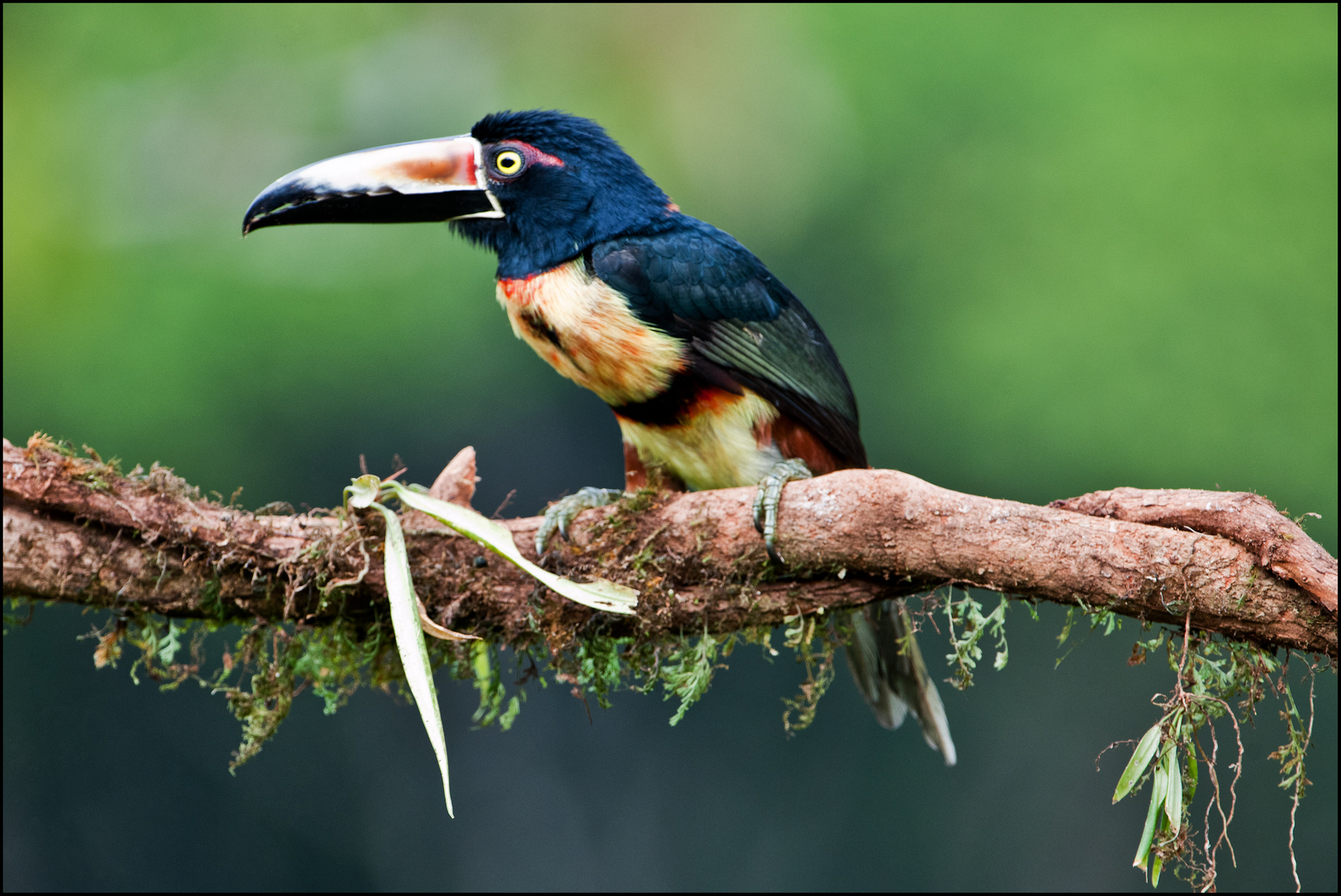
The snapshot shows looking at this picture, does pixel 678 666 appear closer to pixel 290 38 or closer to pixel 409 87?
pixel 409 87

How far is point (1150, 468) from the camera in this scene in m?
4.55

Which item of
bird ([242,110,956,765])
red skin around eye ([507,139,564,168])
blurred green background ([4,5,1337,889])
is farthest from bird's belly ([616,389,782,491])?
blurred green background ([4,5,1337,889])

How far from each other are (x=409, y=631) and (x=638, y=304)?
0.77m

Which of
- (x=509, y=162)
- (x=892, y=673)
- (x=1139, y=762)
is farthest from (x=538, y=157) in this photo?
(x=1139, y=762)

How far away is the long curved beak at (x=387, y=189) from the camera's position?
2.21 meters

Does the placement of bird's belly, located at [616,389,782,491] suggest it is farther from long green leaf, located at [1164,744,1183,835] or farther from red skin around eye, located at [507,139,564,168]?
long green leaf, located at [1164,744,1183,835]

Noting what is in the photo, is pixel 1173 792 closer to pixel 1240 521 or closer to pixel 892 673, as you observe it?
pixel 1240 521

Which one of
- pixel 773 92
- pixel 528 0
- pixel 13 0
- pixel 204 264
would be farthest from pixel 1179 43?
pixel 13 0

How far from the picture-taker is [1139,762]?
5.44 feet

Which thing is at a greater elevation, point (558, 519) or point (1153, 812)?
point (558, 519)

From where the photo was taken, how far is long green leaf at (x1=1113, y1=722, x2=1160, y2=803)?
1648mm

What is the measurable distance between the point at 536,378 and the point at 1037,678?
289 centimetres

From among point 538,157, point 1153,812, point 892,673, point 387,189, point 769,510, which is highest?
point 538,157

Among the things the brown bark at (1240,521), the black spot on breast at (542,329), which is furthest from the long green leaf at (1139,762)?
the black spot on breast at (542,329)
